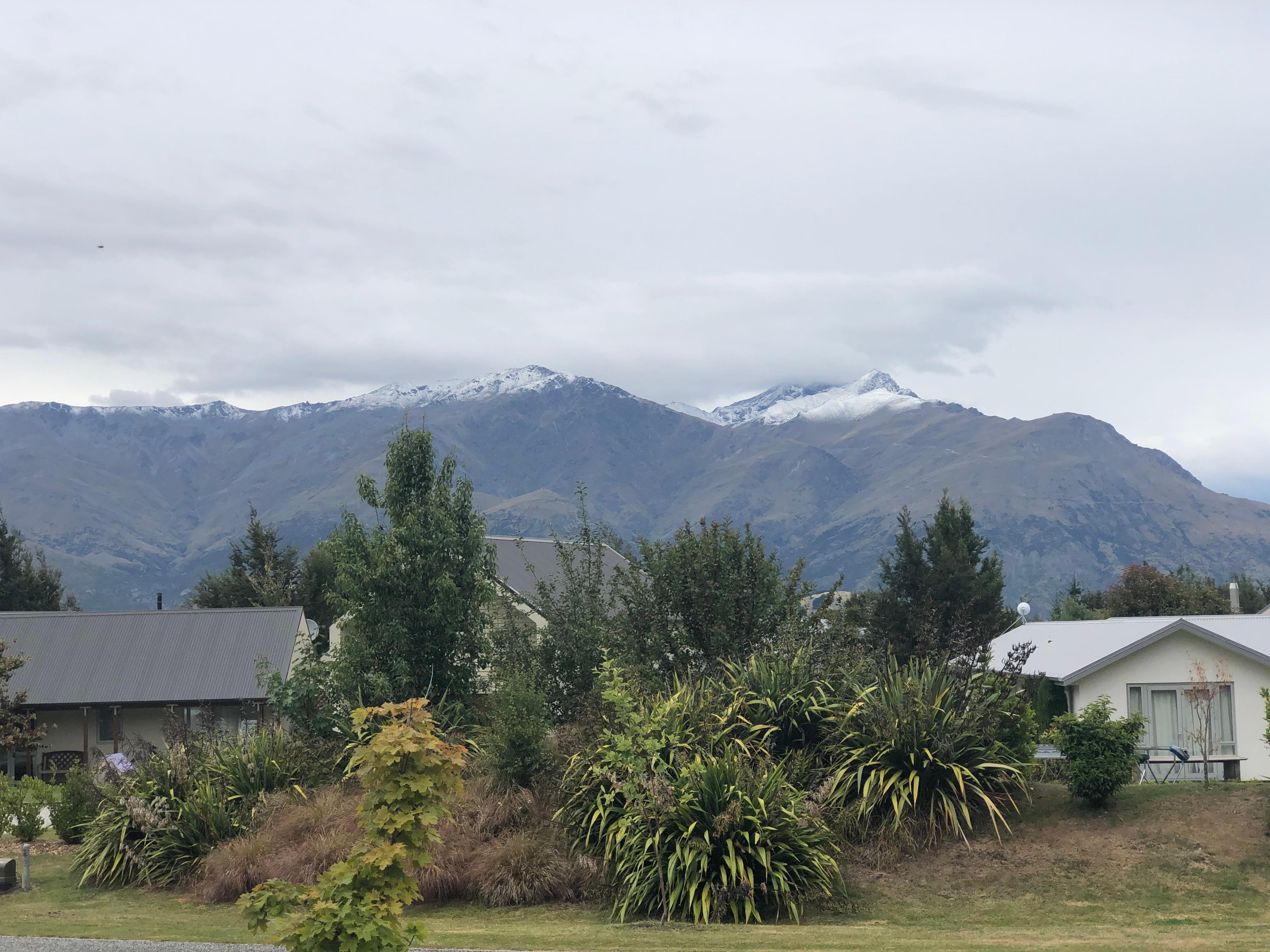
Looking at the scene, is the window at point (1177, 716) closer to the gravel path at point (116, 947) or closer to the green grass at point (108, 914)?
the green grass at point (108, 914)

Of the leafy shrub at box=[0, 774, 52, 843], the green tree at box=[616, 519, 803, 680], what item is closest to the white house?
the green tree at box=[616, 519, 803, 680]

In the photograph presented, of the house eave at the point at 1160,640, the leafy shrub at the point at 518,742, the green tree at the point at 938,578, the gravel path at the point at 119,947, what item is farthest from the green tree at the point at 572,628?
the green tree at the point at 938,578

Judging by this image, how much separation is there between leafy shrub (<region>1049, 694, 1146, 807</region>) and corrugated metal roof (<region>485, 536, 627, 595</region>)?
28569mm

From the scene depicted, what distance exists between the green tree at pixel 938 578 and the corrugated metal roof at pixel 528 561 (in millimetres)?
10373

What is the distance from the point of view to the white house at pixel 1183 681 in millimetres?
24219

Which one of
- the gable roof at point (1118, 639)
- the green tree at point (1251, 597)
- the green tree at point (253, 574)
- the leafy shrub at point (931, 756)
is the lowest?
the leafy shrub at point (931, 756)

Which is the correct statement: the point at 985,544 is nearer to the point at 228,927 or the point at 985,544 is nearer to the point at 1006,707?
the point at 1006,707

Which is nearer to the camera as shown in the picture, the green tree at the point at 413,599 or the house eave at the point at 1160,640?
the green tree at the point at 413,599

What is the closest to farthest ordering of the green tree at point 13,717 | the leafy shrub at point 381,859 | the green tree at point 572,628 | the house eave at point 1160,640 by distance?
the leafy shrub at point 381,859, the green tree at point 572,628, the house eave at point 1160,640, the green tree at point 13,717

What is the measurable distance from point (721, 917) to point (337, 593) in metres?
9.70

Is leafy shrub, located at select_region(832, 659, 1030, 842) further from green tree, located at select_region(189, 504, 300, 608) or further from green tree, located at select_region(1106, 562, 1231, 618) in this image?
green tree, located at select_region(189, 504, 300, 608)

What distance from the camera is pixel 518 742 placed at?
14.7m

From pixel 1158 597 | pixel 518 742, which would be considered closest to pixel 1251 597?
pixel 1158 597

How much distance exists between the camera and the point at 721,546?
18109mm
